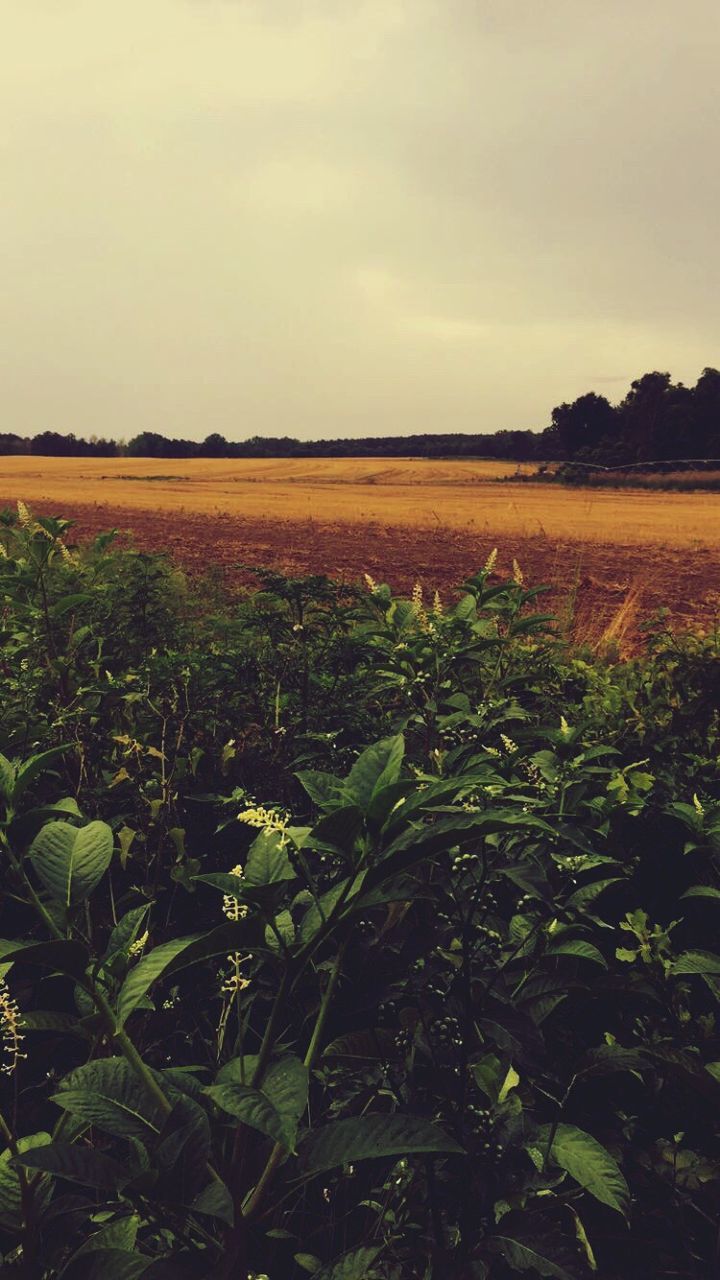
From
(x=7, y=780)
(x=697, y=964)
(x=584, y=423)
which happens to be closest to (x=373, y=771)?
(x=7, y=780)

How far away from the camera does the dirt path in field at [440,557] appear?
11.3m

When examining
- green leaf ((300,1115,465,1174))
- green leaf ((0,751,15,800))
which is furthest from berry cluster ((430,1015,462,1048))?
green leaf ((0,751,15,800))

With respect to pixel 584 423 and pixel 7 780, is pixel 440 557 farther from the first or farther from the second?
pixel 584 423

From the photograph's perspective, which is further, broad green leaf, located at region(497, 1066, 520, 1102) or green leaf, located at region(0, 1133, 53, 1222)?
broad green leaf, located at region(497, 1066, 520, 1102)

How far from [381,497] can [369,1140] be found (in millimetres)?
34985

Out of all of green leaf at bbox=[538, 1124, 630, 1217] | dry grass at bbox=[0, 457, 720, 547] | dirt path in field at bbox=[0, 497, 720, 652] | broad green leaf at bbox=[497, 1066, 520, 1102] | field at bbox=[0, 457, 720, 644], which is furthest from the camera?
dry grass at bbox=[0, 457, 720, 547]

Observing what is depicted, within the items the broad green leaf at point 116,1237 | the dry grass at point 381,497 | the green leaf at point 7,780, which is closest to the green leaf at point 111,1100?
the broad green leaf at point 116,1237

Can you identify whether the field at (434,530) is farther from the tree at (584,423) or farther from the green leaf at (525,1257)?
the tree at (584,423)

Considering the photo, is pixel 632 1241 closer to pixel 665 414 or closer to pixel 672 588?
pixel 672 588

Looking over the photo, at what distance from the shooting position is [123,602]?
3545mm

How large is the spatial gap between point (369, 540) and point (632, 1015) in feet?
55.2

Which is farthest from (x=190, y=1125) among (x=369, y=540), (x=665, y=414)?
(x=665, y=414)

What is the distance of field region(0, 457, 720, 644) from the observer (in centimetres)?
1210

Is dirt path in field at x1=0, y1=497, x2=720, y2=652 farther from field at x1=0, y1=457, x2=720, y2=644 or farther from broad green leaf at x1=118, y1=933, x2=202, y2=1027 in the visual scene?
broad green leaf at x1=118, y1=933, x2=202, y2=1027
